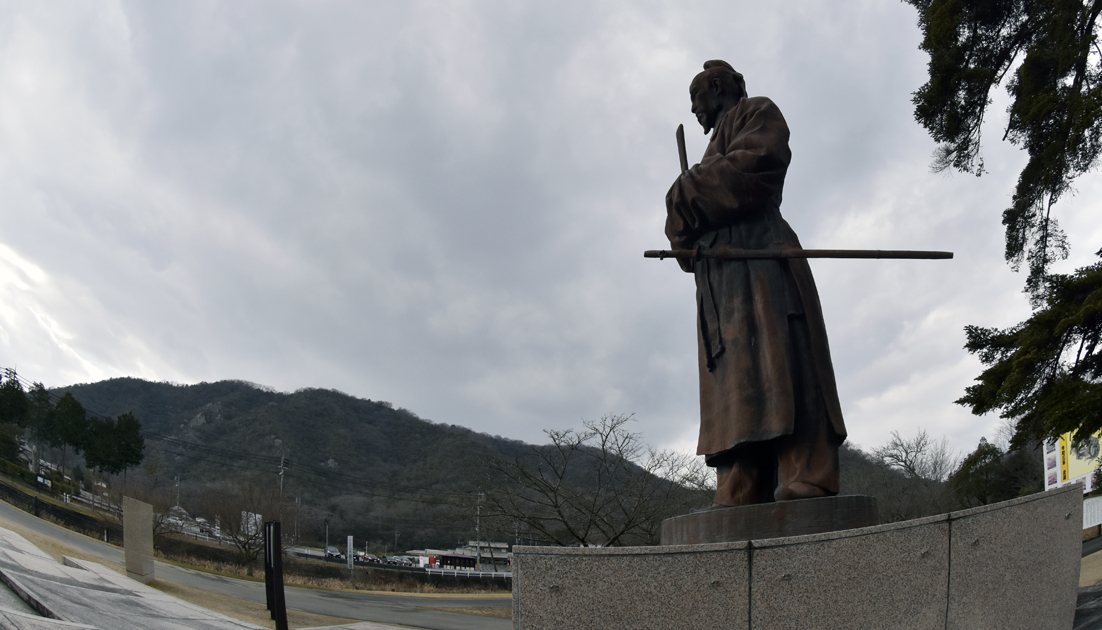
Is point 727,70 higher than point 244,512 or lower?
higher

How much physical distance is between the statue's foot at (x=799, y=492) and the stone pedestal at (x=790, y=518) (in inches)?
5.4

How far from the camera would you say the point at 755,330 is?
4656mm

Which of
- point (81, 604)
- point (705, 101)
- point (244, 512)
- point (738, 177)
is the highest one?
point (705, 101)

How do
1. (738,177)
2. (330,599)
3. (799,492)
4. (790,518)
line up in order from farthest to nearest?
1. (330,599)
2. (738,177)
3. (799,492)
4. (790,518)

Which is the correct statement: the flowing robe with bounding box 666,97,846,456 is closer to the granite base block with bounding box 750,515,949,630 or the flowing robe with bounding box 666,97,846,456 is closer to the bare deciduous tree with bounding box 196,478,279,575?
the granite base block with bounding box 750,515,949,630

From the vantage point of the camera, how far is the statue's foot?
163 inches

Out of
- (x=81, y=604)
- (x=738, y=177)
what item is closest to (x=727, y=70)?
(x=738, y=177)

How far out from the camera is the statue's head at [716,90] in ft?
17.9

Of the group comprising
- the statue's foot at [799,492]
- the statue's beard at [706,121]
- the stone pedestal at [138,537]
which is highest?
the statue's beard at [706,121]

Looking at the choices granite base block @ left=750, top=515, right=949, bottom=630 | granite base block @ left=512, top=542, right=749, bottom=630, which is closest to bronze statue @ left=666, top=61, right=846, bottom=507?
granite base block @ left=750, top=515, right=949, bottom=630

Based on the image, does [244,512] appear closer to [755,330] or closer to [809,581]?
[755,330]

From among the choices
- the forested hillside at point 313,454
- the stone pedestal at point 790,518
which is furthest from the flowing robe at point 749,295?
the forested hillside at point 313,454

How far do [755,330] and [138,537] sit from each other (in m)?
22.0

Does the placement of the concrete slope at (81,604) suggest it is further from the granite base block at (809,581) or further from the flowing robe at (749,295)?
the flowing robe at (749,295)
